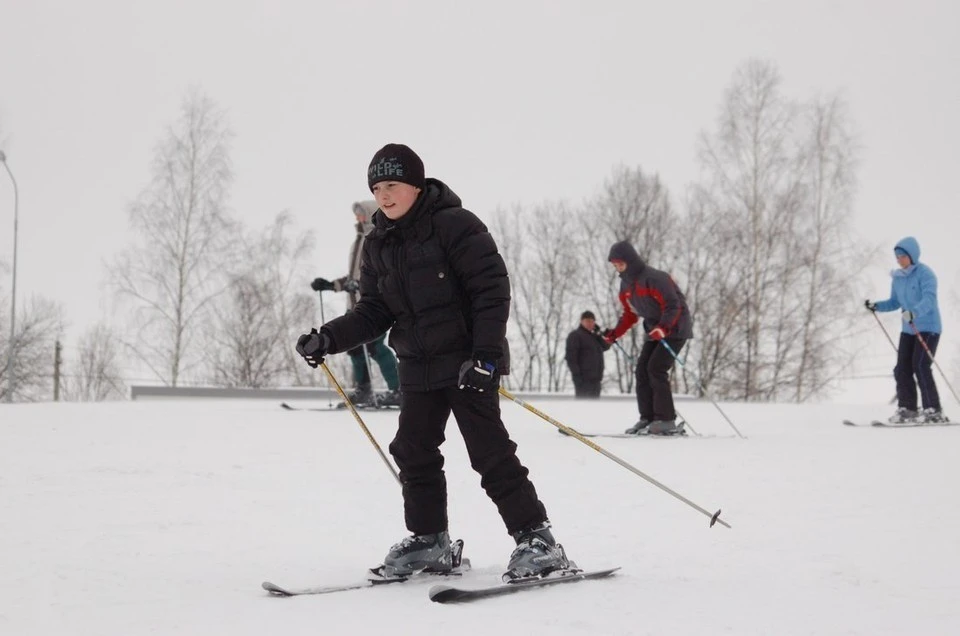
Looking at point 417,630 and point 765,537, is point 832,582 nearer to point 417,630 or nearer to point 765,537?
point 765,537

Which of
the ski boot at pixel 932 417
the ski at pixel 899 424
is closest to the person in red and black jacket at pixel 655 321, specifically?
the ski at pixel 899 424

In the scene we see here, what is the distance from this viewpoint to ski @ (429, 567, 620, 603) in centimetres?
296

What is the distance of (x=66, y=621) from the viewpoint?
268cm

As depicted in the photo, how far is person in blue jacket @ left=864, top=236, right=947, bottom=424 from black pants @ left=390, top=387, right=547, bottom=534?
24.3 feet

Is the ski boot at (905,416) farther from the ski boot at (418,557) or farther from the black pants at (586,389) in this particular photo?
the ski boot at (418,557)

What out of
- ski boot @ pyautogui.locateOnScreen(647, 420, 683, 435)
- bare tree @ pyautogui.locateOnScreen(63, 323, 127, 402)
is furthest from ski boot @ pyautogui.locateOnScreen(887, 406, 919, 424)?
bare tree @ pyautogui.locateOnScreen(63, 323, 127, 402)

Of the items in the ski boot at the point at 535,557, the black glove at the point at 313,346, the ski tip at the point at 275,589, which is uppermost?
the black glove at the point at 313,346

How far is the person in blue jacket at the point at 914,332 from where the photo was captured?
31.9 feet

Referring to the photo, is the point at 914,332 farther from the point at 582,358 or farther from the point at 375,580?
the point at 375,580

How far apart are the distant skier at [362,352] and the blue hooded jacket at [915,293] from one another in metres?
5.19

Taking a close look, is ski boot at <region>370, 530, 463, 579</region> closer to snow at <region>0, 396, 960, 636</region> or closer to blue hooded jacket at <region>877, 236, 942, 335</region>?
snow at <region>0, 396, 960, 636</region>

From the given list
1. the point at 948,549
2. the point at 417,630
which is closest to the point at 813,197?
the point at 948,549

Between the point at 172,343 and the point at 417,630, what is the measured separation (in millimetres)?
24832

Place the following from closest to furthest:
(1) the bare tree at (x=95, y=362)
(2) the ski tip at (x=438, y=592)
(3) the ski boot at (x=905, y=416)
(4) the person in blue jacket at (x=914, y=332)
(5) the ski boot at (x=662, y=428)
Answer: (2) the ski tip at (x=438, y=592) → (5) the ski boot at (x=662, y=428) → (4) the person in blue jacket at (x=914, y=332) → (3) the ski boot at (x=905, y=416) → (1) the bare tree at (x=95, y=362)
